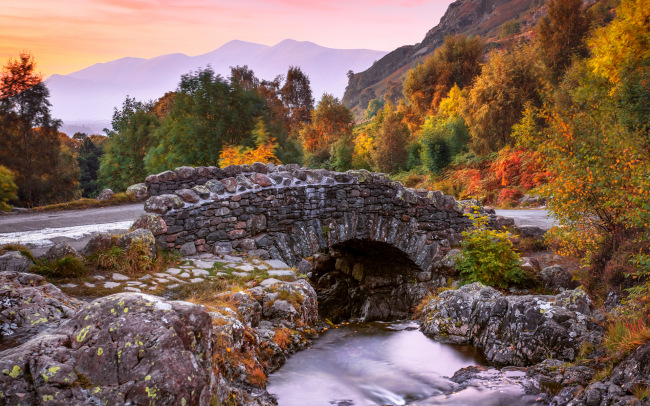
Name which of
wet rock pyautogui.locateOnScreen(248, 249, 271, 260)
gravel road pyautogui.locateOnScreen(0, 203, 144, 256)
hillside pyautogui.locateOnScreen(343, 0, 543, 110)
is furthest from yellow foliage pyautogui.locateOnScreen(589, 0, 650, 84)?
hillside pyautogui.locateOnScreen(343, 0, 543, 110)

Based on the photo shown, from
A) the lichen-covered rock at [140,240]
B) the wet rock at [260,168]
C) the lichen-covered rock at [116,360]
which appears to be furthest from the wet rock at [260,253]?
the lichen-covered rock at [116,360]

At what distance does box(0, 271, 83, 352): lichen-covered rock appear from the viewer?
10.2 ft

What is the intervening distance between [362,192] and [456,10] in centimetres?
10402

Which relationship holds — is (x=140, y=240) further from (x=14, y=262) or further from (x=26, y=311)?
(x=26, y=311)

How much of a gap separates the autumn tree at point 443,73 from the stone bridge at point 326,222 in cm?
2716

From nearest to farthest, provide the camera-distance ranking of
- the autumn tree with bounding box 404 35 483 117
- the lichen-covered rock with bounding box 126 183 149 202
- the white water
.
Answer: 1. the white water
2. the lichen-covered rock with bounding box 126 183 149 202
3. the autumn tree with bounding box 404 35 483 117

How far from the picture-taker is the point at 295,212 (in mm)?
9266

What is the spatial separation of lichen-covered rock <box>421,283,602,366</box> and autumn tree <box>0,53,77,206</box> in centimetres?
1813

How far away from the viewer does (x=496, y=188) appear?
20.8 m

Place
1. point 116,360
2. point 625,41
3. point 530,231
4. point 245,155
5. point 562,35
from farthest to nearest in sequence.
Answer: point 562,35 < point 625,41 < point 245,155 < point 530,231 < point 116,360

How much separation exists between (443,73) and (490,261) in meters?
30.8

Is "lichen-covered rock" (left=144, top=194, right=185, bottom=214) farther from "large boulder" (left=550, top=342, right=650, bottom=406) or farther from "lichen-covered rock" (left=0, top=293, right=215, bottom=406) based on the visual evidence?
"large boulder" (left=550, top=342, right=650, bottom=406)

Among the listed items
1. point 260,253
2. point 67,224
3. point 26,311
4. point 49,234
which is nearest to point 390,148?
point 260,253

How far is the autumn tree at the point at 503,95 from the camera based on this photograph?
2320 centimetres
